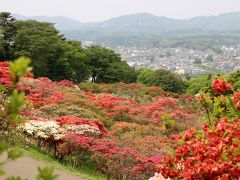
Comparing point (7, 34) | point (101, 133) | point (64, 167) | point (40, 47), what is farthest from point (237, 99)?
point (7, 34)

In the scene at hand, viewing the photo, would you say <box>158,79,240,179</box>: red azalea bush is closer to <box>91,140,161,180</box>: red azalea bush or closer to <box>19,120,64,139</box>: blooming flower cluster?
<box>91,140,161,180</box>: red azalea bush

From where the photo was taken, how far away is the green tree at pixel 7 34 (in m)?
36.0

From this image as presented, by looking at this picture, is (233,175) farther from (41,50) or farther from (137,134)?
(41,50)

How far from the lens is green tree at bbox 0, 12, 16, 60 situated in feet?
118

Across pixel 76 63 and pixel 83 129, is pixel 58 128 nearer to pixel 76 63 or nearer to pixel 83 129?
pixel 83 129

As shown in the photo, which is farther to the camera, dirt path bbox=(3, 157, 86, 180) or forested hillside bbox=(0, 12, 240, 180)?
dirt path bbox=(3, 157, 86, 180)

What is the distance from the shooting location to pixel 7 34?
124 feet

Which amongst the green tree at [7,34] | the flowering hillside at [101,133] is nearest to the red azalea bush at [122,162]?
the flowering hillside at [101,133]

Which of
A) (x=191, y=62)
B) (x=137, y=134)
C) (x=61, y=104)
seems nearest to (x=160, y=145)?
(x=137, y=134)

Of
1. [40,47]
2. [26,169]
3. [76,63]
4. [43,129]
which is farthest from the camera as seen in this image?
[76,63]

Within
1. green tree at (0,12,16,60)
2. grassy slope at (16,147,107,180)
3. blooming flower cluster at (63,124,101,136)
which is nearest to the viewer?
grassy slope at (16,147,107,180)

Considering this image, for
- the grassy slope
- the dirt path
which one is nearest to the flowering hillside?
the grassy slope

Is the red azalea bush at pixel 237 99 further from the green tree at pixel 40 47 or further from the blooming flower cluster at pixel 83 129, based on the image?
the green tree at pixel 40 47

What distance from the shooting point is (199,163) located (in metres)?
4.16
